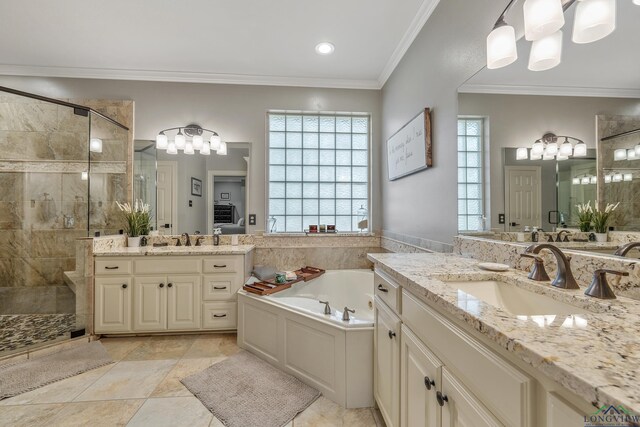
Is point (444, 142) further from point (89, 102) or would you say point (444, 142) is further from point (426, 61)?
point (89, 102)

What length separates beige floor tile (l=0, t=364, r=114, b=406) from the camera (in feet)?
5.57

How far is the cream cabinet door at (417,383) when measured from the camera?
36.4 inches

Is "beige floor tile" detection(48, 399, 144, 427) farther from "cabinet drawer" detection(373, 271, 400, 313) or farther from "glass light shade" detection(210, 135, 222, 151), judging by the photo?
"glass light shade" detection(210, 135, 222, 151)

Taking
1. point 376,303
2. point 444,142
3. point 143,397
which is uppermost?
point 444,142

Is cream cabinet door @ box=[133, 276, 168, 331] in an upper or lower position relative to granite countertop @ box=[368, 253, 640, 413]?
lower

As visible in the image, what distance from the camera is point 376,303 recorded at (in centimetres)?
157

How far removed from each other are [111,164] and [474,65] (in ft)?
11.5

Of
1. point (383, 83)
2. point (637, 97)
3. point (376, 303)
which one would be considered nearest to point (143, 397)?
point (376, 303)

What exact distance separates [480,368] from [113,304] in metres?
2.97

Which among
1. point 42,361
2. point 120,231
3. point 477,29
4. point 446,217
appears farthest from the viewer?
point 120,231

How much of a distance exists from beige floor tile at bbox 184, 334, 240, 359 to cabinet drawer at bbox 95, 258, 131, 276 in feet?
3.06

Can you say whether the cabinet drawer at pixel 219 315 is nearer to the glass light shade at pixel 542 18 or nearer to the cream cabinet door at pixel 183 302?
the cream cabinet door at pixel 183 302

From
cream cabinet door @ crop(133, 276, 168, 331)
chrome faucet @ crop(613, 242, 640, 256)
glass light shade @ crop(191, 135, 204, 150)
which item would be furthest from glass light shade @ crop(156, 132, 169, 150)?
chrome faucet @ crop(613, 242, 640, 256)

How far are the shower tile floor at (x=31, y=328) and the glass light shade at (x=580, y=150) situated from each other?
12.2 ft
